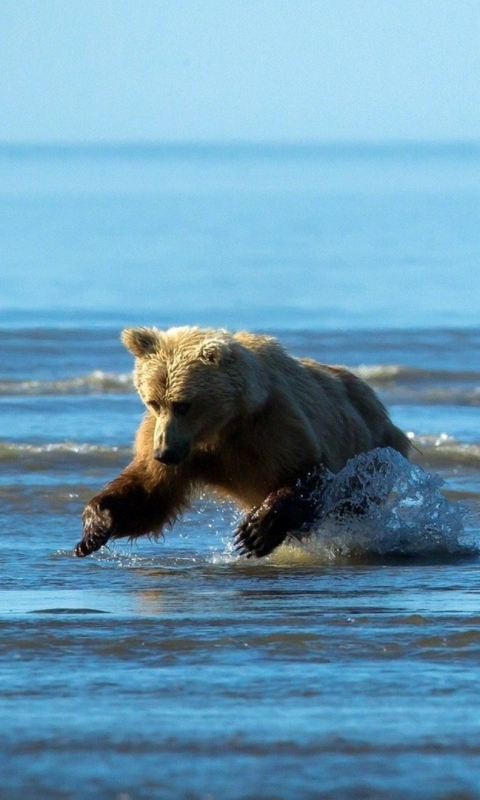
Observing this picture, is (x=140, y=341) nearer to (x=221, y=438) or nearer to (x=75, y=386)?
(x=221, y=438)

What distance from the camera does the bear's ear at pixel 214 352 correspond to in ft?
21.9

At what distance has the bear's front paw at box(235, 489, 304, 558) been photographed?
6977 mm

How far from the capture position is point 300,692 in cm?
462

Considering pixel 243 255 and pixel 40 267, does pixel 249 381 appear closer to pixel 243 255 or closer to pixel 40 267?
pixel 40 267

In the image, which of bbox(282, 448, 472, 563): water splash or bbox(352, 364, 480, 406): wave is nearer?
bbox(282, 448, 472, 563): water splash

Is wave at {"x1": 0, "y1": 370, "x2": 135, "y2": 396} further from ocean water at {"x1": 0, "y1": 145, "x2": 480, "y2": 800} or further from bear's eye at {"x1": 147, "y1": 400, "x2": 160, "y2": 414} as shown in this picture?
bear's eye at {"x1": 147, "y1": 400, "x2": 160, "y2": 414}

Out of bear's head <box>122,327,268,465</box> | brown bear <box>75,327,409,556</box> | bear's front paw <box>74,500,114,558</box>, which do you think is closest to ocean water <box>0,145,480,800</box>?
bear's front paw <box>74,500,114,558</box>

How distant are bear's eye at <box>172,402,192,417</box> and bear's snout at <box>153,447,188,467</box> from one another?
6.3 inches

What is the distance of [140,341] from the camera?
681cm

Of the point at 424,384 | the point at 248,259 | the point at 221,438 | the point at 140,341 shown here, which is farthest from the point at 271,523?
the point at 248,259

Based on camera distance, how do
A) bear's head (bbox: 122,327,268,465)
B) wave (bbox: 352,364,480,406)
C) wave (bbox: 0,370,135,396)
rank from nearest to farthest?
bear's head (bbox: 122,327,268,465) → wave (bbox: 352,364,480,406) → wave (bbox: 0,370,135,396)

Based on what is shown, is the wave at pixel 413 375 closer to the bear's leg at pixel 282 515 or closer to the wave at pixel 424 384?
the wave at pixel 424 384

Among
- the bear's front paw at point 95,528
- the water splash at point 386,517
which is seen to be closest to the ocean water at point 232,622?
the water splash at point 386,517

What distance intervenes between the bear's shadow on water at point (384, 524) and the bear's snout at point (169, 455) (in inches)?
35.6
